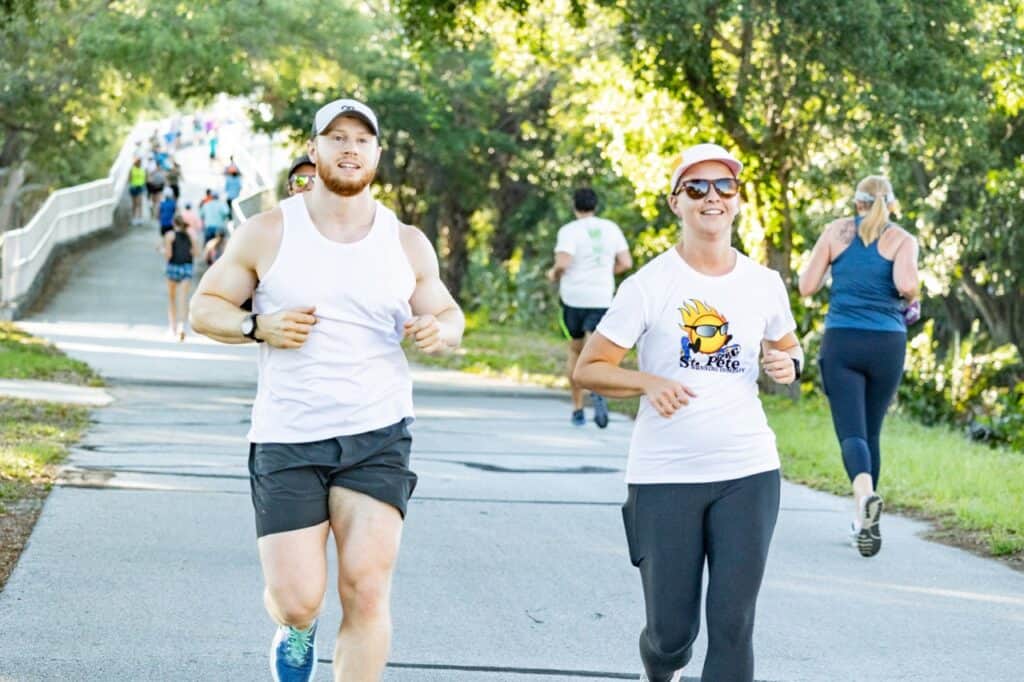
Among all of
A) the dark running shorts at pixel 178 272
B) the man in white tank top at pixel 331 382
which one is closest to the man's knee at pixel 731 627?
the man in white tank top at pixel 331 382

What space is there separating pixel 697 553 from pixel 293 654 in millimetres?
1162

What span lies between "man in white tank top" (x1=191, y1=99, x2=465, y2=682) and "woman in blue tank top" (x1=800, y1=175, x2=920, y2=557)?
4.23m

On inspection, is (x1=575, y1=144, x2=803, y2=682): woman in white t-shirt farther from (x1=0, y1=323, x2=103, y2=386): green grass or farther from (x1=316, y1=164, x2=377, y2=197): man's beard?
(x1=0, y1=323, x2=103, y2=386): green grass

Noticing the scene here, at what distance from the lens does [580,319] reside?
1407 cm

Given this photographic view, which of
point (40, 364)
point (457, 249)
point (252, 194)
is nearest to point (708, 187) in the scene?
point (40, 364)

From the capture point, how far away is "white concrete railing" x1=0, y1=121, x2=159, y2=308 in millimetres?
25156

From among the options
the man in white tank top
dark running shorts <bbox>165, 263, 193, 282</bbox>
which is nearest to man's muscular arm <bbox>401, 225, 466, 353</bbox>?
the man in white tank top

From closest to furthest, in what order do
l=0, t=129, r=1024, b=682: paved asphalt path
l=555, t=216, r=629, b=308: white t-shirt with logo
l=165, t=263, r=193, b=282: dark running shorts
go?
1. l=0, t=129, r=1024, b=682: paved asphalt path
2. l=555, t=216, r=629, b=308: white t-shirt with logo
3. l=165, t=263, r=193, b=282: dark running shorts

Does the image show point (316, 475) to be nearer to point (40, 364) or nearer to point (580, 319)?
point (580, 319)

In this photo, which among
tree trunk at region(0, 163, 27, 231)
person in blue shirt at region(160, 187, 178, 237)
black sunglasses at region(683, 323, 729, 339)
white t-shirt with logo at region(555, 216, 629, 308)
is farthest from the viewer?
tree trunk at region(0, 163, 27, 231)

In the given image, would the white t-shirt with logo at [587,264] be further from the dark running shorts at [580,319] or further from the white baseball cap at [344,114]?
the white baseball cap at [344,114]

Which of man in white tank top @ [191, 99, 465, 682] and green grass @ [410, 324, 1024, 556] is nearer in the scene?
man in white tank top @ [191, 99, 465, 682]

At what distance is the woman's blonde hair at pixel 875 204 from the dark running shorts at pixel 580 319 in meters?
5.23

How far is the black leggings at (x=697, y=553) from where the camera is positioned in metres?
4.92
